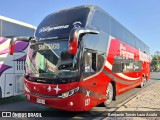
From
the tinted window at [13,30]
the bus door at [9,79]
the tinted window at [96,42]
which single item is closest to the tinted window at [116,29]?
the tinted window at [96,42]

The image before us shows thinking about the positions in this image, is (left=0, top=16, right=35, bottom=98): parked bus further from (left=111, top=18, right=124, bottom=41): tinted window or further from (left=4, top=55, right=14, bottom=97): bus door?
(left=111, top=18, right=124, bottom=41): tinted window

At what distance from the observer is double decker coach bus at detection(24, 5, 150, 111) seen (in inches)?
309

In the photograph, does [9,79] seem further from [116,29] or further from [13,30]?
[116,29]

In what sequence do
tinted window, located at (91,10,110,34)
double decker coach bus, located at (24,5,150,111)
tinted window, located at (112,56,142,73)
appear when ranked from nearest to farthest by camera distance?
double decker coach bus, located at (24,5,150,111)
tinted window, located at (91,10,110,34)
tinted window, located at (112,56,142,73)

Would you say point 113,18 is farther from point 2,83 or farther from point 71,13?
point 2,83

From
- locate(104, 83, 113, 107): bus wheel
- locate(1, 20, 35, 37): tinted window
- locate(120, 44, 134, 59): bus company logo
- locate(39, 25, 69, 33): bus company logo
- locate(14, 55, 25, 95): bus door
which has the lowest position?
locate(104, 83, 113, 107): bus wheel

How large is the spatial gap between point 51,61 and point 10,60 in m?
3.74

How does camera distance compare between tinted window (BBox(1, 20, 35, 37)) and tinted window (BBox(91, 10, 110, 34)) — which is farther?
tinted window (BBox(1, 20, 35, 37))

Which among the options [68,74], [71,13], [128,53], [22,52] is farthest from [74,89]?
[128,53]

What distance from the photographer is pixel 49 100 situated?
26.7ft

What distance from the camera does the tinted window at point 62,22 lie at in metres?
8.66

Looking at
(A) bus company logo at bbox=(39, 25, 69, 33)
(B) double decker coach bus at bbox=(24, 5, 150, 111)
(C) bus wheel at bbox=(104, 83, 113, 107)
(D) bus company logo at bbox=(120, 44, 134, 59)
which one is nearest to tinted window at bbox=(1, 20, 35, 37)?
(B) double decker coach bus at bbox=(24, 5, 150, 111)

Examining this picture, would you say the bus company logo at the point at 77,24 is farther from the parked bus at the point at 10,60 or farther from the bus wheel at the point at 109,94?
the bus wheel at the point at 109,94

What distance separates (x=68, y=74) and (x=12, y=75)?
4.38 m
